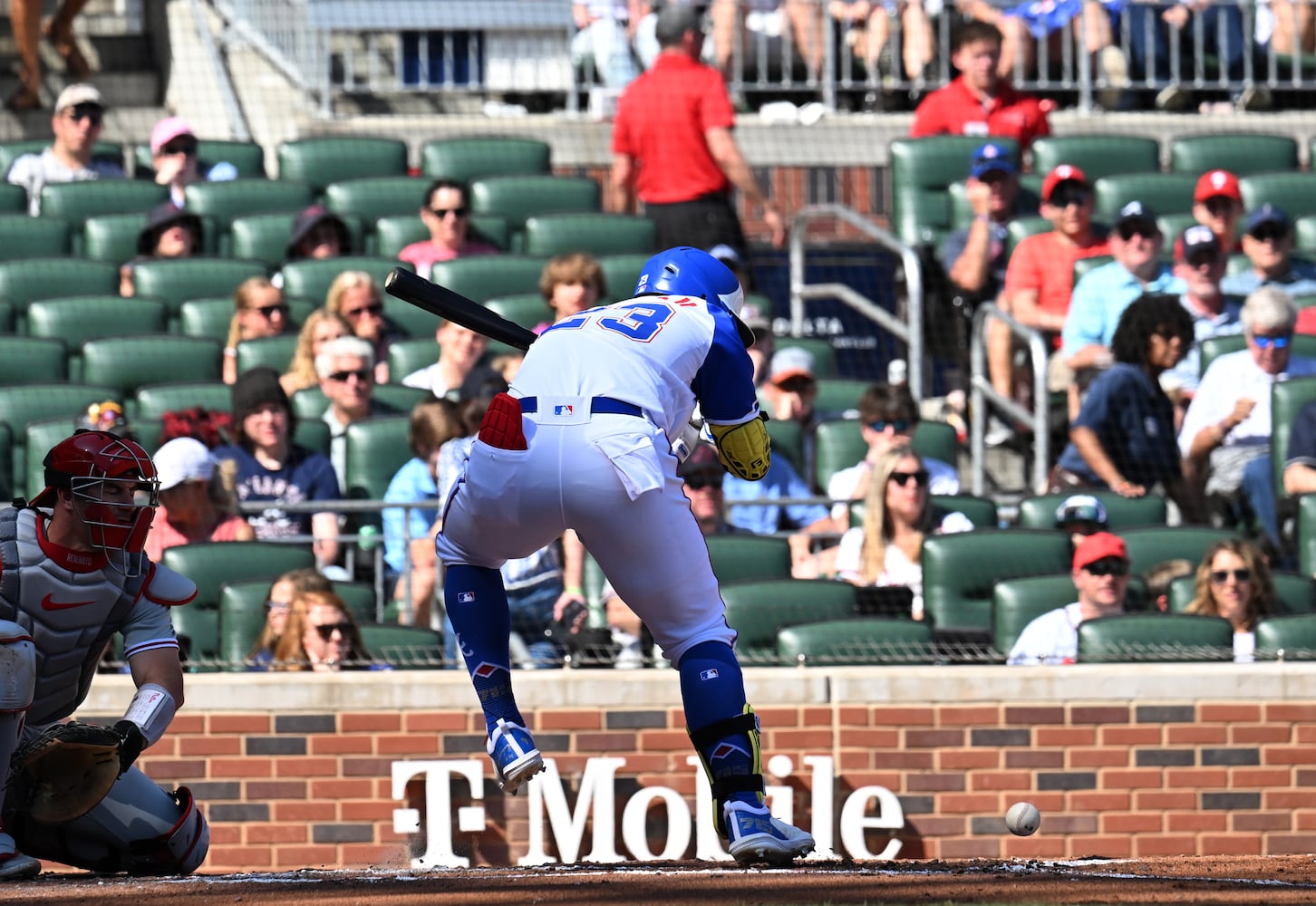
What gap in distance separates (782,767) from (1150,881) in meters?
2.12

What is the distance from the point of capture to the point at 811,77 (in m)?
12.6

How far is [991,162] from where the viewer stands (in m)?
10.2

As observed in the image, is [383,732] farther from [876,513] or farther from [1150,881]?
[1150,881]

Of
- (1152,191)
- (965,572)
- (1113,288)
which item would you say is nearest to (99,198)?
(1113,288)

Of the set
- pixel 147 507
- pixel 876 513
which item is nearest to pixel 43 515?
pixel 147 507

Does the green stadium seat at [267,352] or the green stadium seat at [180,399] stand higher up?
the green stadium seat at [267,352]

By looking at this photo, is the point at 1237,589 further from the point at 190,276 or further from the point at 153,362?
the point at 190,276

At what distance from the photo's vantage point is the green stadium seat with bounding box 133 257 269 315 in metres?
9.97

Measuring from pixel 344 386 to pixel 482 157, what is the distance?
10.2 ft

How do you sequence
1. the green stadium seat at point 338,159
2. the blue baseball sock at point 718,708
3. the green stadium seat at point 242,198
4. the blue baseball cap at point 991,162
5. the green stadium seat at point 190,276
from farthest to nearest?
1. the green stadium seat at point 338,159
2. the green stadium seat at point 242,198
3. the blue baseball cap at point 991,162
4. the green stadium seat at point 190,276
5. the blue baseball sock at point 718,708

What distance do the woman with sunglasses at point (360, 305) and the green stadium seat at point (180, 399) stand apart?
638mm

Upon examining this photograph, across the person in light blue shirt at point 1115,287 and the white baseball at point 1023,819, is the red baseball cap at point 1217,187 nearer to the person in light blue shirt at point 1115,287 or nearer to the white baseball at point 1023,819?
the person in light blue shirt at point 1115,287

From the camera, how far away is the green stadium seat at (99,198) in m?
10.8

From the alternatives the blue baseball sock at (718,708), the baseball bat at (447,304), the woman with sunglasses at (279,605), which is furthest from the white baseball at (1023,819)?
the woman with sunglasses at (279,605)
